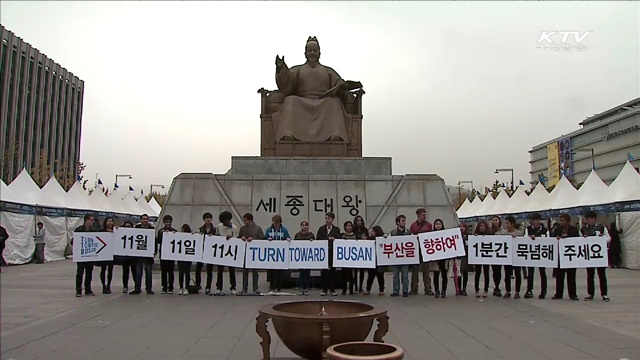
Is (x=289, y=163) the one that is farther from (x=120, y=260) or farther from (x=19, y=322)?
(x=19, y=322)

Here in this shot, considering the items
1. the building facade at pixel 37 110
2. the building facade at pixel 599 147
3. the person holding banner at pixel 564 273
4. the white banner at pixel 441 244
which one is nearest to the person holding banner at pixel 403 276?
the white banner at pixel 441 244

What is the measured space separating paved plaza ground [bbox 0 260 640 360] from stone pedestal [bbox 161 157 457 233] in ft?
Answer: 12.9

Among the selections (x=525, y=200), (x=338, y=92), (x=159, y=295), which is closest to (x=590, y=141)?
(x=525, y=200)

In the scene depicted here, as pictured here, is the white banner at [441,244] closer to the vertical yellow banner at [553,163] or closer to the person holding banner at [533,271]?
the person holding banner at [533,271]

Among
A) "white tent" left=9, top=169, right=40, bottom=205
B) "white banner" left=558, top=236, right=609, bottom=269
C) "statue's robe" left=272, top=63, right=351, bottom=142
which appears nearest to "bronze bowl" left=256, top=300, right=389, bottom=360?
"white banner" left=558, top=236, right=609, bottom=269

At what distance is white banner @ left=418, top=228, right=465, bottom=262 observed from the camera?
9945 millimetres

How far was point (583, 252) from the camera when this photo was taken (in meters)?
9.90

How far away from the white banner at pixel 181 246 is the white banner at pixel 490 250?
539cm

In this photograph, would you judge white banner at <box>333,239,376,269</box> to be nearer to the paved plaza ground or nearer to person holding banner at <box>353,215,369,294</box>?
person holding banner at <box>353,215,369,294</box>

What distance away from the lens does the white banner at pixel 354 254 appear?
9.98m

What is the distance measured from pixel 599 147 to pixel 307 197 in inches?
1712

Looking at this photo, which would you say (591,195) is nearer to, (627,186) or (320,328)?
(627,186)

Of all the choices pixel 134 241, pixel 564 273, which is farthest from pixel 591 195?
pixel 134 241

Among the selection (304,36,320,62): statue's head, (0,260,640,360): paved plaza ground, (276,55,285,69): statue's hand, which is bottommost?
(0,260,640,360): paved plaza ground
